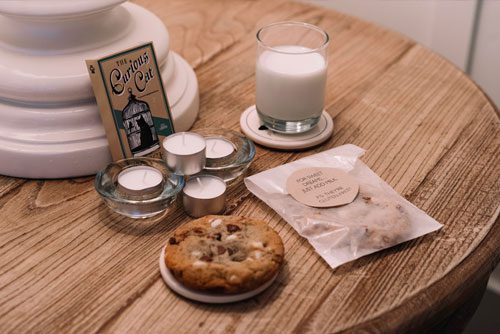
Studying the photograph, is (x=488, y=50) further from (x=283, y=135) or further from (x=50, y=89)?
(x=50, y=89)

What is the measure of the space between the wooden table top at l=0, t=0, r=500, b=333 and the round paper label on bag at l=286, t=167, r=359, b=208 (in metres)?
0.04

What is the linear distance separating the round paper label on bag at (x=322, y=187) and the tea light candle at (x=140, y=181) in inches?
6.2

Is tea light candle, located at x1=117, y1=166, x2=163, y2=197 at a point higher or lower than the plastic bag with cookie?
higher

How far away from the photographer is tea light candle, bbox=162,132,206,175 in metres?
0.78

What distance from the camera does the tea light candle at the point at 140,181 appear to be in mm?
757

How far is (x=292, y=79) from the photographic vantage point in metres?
0.87

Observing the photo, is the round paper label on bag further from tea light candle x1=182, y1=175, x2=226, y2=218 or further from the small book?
the small book

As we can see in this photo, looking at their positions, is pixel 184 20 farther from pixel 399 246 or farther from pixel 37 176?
pixel 399 246

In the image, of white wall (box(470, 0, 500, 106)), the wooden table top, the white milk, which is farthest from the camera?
white wall (box(470, 0, 500, 106))

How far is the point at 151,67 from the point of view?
85cm

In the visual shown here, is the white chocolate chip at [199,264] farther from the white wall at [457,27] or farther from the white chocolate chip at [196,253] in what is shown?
the white wall at [457,27]

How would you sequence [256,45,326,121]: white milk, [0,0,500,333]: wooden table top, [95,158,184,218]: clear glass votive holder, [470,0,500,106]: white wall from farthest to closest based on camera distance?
[470,0,500,106]: white wall < [256,45,326,121]: white milk < [95,158,184,218]: clear glass votive holder < [0,0,500,333]: wooden table top

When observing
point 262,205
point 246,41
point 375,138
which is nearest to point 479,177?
point 375,138

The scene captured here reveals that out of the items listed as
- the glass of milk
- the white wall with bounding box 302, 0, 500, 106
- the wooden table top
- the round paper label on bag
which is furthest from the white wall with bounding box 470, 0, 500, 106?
the round paper label on bag
